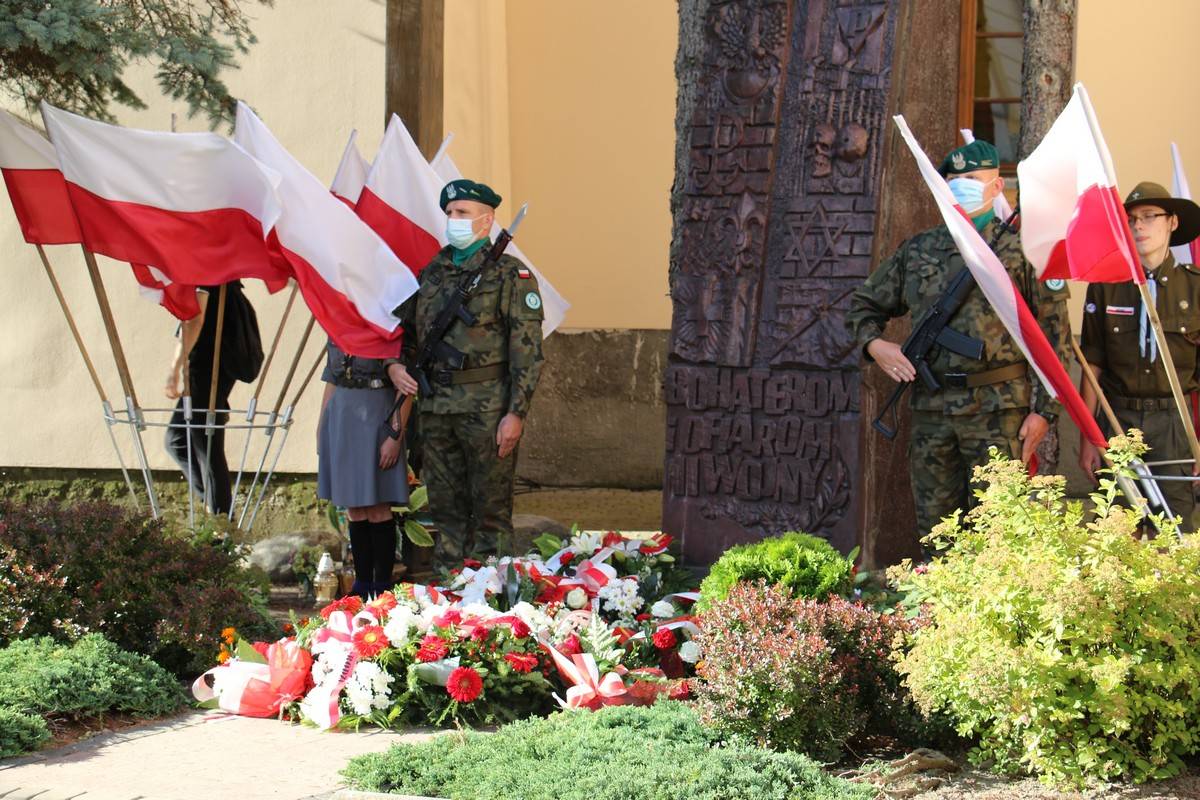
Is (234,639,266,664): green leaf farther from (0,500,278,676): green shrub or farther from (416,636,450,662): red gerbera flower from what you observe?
(416,636,450,662): red gerbera flower

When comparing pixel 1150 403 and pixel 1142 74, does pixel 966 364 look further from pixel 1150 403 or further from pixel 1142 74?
pixel 1142 74

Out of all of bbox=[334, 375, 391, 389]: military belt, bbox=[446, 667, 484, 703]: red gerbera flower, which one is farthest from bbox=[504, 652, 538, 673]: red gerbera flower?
bbox=[334, 375, 391, 389]: military belt

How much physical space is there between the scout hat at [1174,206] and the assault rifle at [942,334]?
1.78 feet

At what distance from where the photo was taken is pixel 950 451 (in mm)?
5605

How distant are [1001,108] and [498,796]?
Result: 7542 mm

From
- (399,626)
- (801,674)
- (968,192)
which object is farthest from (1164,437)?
(399,626)

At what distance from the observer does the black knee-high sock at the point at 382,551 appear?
21.7ft

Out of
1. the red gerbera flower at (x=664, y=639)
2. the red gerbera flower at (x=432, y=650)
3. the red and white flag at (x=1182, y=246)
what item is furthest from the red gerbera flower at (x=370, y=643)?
the red and white flag at (x=1182, y=246)

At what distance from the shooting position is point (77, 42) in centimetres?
622

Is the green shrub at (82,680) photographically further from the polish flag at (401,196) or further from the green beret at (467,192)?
the polish flag at (401,196)

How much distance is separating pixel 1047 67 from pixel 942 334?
2.66 m

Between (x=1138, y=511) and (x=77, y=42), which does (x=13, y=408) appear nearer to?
(x=77, y=42)

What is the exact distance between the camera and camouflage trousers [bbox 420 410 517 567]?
6355mm

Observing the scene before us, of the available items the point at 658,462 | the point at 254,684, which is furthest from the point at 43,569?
the point at 658,462
